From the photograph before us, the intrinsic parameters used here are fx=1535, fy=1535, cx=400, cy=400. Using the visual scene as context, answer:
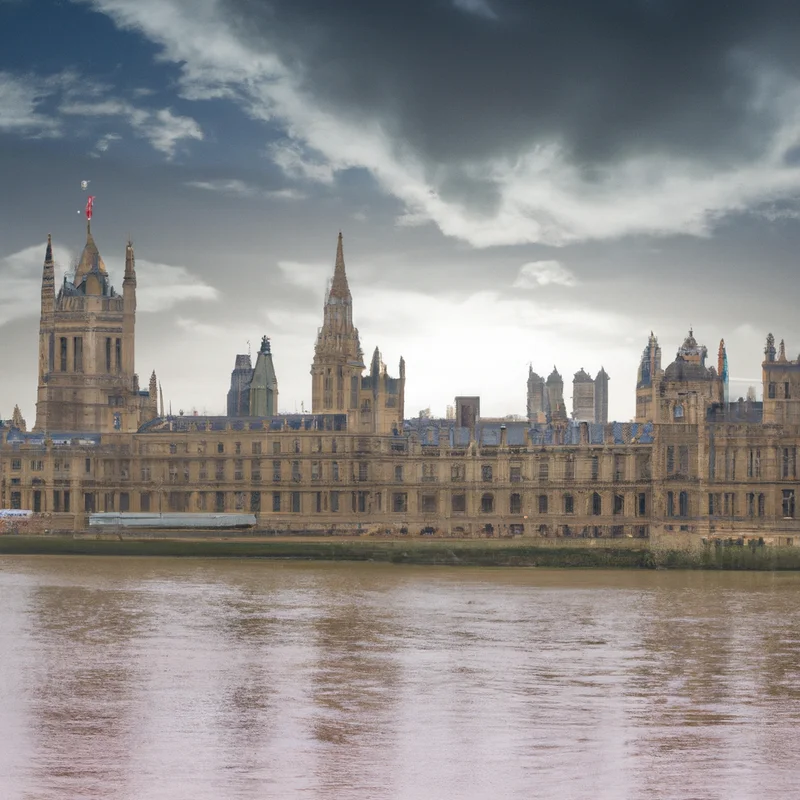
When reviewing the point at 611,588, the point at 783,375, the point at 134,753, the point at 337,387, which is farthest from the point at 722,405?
the point at 134,753

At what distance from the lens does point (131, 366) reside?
17975 centimetres

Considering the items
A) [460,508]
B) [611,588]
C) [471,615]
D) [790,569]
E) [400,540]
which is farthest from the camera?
[460,508]

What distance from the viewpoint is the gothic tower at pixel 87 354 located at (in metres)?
178

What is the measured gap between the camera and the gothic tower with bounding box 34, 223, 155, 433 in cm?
17750

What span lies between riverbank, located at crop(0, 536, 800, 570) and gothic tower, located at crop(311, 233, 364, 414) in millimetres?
71039

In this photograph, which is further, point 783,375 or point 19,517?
point 19,517

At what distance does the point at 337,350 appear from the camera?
7279 inches

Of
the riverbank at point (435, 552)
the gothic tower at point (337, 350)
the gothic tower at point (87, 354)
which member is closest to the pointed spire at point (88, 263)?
the gothic tower at point (87, 354)

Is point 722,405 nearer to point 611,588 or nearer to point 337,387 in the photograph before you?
point 611,588

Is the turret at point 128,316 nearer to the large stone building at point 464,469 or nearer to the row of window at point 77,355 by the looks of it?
the row of window at point 77,355

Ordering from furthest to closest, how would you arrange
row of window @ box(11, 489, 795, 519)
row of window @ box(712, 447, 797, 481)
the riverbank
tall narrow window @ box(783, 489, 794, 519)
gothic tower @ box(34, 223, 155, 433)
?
gothic tower @ box(34, 223, 155, 433)
row of window @ box(11, 489, 795, 519)
row of window @ box(712, 447, 797, 481)
tall narrow window @ box(783, 489, 794, 519)
the riverbank

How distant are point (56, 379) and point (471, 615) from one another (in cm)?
11643

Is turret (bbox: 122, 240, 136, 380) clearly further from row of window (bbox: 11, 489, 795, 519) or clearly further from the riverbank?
the riverbank

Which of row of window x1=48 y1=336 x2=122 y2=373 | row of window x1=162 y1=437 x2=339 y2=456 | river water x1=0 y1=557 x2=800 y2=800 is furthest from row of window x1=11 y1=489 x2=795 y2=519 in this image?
row of window x1=48 y1=336 x2=122 y2=373
